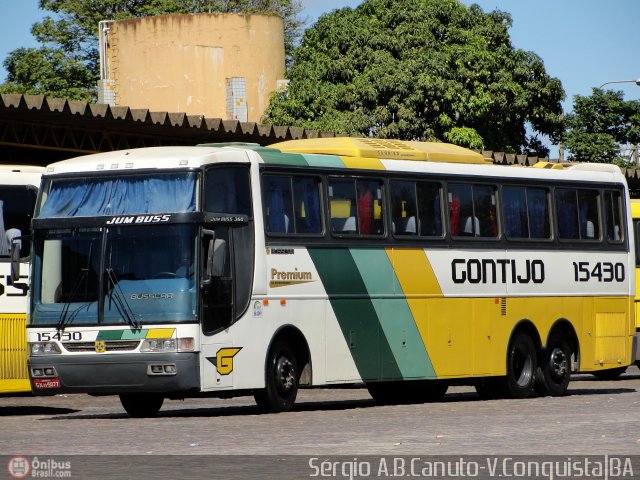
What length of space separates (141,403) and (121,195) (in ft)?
9.06

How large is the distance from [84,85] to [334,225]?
5753 centimetres

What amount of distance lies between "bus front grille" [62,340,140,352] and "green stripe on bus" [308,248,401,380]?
2.78m

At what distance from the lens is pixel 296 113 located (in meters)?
58.6

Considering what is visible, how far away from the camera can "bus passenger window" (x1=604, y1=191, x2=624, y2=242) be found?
972 inches

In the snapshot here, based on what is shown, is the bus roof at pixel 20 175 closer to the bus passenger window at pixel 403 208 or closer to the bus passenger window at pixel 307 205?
the bus passenger window at pixel 307 205

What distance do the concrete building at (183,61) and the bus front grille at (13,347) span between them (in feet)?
152

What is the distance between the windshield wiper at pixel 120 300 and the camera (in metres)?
17.9

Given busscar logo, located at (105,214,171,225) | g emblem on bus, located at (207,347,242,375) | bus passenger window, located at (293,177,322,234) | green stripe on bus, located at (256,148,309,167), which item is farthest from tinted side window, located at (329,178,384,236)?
busscar logo, located at (105,214,171,225)

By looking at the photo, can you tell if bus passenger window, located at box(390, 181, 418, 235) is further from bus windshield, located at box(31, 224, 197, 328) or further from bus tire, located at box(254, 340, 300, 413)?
bus windshield, located at box(31, 224, 197, 328)

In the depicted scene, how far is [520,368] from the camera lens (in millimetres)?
22984

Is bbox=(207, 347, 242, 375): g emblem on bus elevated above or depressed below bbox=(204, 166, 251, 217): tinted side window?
below

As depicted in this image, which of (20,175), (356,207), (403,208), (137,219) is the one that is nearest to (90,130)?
(20,175)

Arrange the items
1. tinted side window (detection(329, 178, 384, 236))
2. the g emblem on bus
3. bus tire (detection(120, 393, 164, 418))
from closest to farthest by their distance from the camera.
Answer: the g emblem on bus < bus tire (detection(120, 393, 164, 418)) < tinted side window (detection(329, 178, 384, 236))

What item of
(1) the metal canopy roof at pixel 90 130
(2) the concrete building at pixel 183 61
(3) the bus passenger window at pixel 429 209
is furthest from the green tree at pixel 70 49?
(3) the bus passenger window at pixel 429 209
